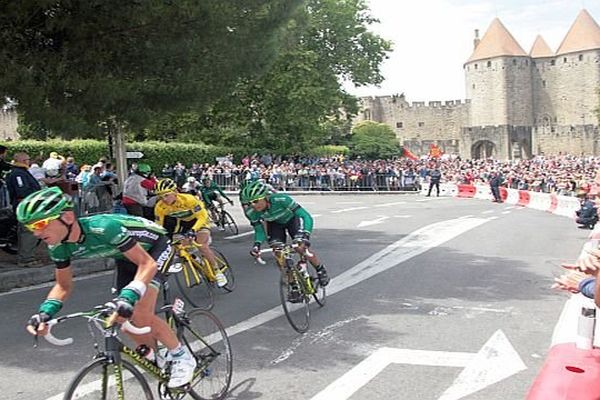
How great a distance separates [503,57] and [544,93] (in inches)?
345

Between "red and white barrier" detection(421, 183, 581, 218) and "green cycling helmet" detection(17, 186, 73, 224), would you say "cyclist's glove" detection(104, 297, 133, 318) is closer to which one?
"green cycling helmet" detection(17, 186, 73, 224)

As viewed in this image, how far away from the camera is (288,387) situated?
5.80 metres

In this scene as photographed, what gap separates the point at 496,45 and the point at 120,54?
98.4 meters

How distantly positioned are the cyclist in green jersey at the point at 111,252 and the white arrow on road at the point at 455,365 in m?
1.57

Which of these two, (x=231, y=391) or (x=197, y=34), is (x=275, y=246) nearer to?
(x=231, y=391)

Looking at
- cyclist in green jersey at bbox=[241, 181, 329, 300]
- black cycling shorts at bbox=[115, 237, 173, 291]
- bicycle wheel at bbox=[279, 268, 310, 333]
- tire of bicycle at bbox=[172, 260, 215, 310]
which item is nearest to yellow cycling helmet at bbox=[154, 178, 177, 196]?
tire of bicycle at bbox=[172, 260, 215, 310]

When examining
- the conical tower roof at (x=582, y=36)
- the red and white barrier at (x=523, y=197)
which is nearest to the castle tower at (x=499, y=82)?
the conical tower roof at (x=582, y=36)

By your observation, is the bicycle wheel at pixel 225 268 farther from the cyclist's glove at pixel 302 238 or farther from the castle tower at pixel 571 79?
the castle tower at pixel 571 79

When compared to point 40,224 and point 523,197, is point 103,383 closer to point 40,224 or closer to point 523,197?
point 40,224

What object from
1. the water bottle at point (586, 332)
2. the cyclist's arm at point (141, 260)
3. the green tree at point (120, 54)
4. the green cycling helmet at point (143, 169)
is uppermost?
the green tree at point (120, 54)

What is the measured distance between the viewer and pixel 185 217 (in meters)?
9.23

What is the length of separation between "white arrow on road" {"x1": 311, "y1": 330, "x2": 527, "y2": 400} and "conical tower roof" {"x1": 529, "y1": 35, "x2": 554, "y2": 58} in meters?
108

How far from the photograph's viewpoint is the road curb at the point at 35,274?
406 inches

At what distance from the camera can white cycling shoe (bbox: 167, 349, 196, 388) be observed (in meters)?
4.81
